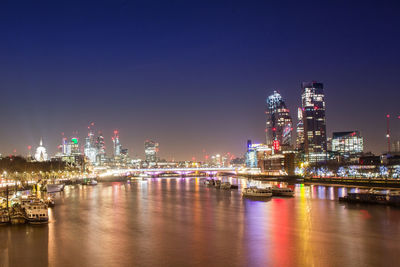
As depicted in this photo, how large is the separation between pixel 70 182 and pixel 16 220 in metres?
89.1

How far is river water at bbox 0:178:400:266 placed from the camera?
83.3ft

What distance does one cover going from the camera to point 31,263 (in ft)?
81.6

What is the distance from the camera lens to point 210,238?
31.7 m

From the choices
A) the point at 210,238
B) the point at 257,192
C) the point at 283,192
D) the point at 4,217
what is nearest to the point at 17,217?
the point at 4,217

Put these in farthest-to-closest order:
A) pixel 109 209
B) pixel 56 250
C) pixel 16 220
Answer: pixel 109 209 < pixel 16 220 < pixel 56 250

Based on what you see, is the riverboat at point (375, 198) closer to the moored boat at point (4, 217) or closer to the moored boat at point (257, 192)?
the moored boat at point (257, 192)

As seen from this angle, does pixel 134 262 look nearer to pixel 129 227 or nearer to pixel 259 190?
pixel 129 227

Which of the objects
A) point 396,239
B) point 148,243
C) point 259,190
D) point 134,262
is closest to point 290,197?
point 259,190

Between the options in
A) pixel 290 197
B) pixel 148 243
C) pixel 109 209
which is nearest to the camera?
pixel 148 243

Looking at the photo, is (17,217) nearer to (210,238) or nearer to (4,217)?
(4,217)

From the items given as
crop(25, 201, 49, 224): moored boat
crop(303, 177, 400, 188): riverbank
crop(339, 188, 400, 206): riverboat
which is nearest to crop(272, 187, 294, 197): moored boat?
crop(339, 188, 400, 206): riverboat

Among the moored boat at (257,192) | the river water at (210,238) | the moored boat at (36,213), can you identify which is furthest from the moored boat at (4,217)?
the moored boat at (257,192)

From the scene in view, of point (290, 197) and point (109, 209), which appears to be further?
point (290, 197)

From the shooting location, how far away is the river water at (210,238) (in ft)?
83.3
